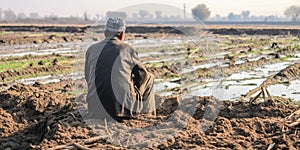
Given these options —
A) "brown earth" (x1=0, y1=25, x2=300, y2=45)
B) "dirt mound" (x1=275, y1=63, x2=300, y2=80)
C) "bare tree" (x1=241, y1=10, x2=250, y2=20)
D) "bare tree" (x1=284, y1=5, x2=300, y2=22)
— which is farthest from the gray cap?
"bare tree" (x1=241, y1=10, x2=250, y2=20)

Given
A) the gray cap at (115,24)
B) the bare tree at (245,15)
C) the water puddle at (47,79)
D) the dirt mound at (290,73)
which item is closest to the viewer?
the gray cap at (115,24)

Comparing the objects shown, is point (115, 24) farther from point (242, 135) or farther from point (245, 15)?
point (245, 15)

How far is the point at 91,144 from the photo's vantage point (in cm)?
552

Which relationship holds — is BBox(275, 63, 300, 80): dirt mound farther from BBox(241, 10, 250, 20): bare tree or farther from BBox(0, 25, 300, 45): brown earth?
BBox(241, 10, 250, 20): bare tree

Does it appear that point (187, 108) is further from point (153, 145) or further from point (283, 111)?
point (153, 145)

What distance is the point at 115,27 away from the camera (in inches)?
263

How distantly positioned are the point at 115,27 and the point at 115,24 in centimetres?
5

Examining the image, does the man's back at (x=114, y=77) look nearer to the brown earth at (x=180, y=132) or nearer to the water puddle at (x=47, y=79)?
the brown earth at (x=180, y=132)

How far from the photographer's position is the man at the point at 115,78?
6406 mm

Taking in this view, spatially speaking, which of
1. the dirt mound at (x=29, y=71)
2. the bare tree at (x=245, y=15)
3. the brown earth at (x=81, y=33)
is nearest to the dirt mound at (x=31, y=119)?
the dirt mound at (x=29, y=71)

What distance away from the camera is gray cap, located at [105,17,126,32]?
21.9ft

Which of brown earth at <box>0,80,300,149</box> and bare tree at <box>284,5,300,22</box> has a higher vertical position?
brown earth at <box>0,80,300,149</box>

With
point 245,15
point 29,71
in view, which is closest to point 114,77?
point 29,71

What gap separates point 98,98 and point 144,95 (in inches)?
28.4
